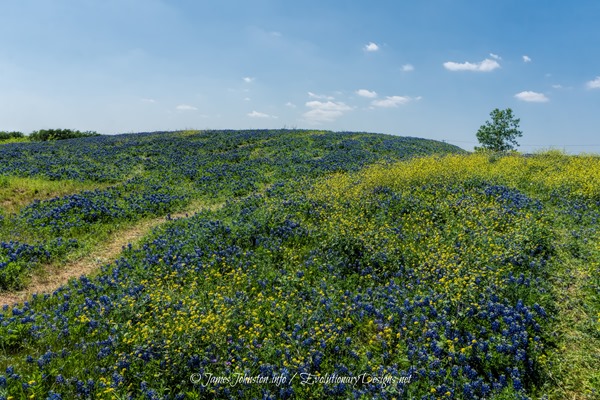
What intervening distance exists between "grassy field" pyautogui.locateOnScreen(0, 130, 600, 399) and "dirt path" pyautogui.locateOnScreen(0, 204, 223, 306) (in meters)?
0.08

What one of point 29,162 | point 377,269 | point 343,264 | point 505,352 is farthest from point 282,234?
point 29,162

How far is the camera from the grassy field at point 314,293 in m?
5.16

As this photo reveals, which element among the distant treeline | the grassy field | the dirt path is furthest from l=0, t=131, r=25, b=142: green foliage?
the dirt path

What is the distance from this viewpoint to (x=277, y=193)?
49.6 feet

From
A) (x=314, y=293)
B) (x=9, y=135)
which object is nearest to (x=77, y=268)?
(x=314, y=293)

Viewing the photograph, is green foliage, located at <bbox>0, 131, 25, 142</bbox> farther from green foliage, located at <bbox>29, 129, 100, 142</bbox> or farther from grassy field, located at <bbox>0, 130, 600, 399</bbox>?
grassy field, located at <bbox>0, 130, 600, 399</bbox>

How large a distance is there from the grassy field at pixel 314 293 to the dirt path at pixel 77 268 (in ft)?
0.26

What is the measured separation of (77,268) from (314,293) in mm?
6291

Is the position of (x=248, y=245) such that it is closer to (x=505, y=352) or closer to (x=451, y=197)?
(x=505, y=352)

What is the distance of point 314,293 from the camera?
7191mm

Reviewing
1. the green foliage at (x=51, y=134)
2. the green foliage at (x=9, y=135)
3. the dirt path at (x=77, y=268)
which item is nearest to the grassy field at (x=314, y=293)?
the dirt path at (x=77, y=268)

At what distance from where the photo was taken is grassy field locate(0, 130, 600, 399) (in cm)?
516

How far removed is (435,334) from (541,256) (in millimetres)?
3903

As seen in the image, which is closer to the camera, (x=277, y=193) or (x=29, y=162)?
(x=277, y=193)
